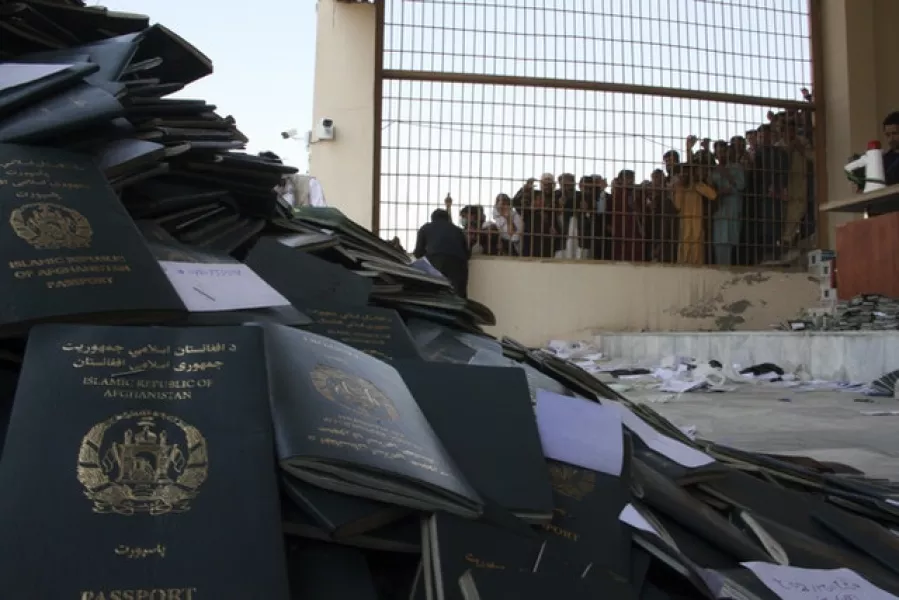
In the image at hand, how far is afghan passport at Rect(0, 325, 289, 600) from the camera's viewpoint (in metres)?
0.75

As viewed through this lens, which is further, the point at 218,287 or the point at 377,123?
the point at 377,123

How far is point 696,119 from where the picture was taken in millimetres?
7809

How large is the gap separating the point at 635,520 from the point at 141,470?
69 centimetres

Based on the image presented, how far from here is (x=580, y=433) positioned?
4.20 ft

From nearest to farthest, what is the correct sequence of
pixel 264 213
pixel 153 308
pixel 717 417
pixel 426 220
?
1. pixel 153 308
2. pixel 264 213
3. pixel 717 417
4. pixel 426 220

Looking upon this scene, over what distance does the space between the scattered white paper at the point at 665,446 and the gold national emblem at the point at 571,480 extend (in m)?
0.32

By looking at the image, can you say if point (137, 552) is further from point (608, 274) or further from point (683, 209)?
point (683, 209)

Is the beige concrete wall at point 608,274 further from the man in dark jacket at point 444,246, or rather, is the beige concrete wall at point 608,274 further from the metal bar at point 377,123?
the man in dark jacket at point 444,246

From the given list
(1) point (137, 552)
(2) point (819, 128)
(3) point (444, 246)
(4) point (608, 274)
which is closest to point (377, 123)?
(3) point (444, 246)

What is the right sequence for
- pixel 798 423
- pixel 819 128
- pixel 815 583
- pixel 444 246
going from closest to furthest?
pixel 815 583
pixel 798 423
pixel 444 246
pixel 819 128

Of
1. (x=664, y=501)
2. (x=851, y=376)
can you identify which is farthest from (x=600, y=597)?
(x=851, y=376)

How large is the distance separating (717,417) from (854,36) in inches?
253

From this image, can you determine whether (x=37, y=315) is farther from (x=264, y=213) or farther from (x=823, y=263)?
(x=823, y=263)

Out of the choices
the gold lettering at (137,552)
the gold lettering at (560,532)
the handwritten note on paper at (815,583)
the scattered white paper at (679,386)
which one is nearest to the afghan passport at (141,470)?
the gold lettering at (137,552)
